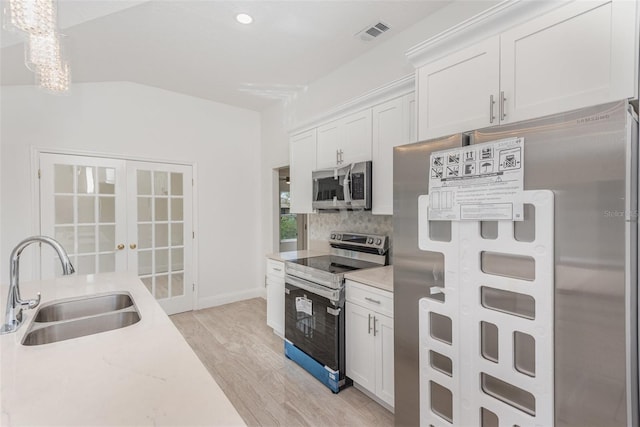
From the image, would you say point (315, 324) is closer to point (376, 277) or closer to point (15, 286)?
point (376, 277)

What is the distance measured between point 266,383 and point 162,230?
255 centimetres

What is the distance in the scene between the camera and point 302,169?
3297 mm

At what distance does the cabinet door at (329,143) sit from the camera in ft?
9.21

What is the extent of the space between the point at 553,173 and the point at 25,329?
2.22 m

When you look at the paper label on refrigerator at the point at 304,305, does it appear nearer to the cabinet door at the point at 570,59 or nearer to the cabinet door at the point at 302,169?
the cabinet door at the point at 302,169

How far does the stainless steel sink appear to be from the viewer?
1562mm

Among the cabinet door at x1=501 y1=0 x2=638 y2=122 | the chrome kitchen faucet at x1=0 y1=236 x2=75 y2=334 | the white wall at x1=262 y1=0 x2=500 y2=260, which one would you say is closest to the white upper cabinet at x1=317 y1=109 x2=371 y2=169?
the white wall at x1=262 y1=0 x2=500 y2=260

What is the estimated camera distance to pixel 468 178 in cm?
133

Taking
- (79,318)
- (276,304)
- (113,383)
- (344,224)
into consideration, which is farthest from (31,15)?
(276,304)

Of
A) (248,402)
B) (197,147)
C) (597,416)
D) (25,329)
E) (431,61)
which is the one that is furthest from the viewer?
(197,147)

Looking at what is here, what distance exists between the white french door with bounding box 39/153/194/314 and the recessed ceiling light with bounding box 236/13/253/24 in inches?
88.5

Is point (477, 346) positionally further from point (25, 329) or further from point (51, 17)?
point (51, 17)

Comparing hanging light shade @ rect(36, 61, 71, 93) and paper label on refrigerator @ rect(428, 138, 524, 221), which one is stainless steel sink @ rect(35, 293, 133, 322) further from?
paper label on refrigerator @ rect(428, 138, 524, 221)

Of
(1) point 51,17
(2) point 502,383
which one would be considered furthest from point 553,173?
(1) point 51,17
